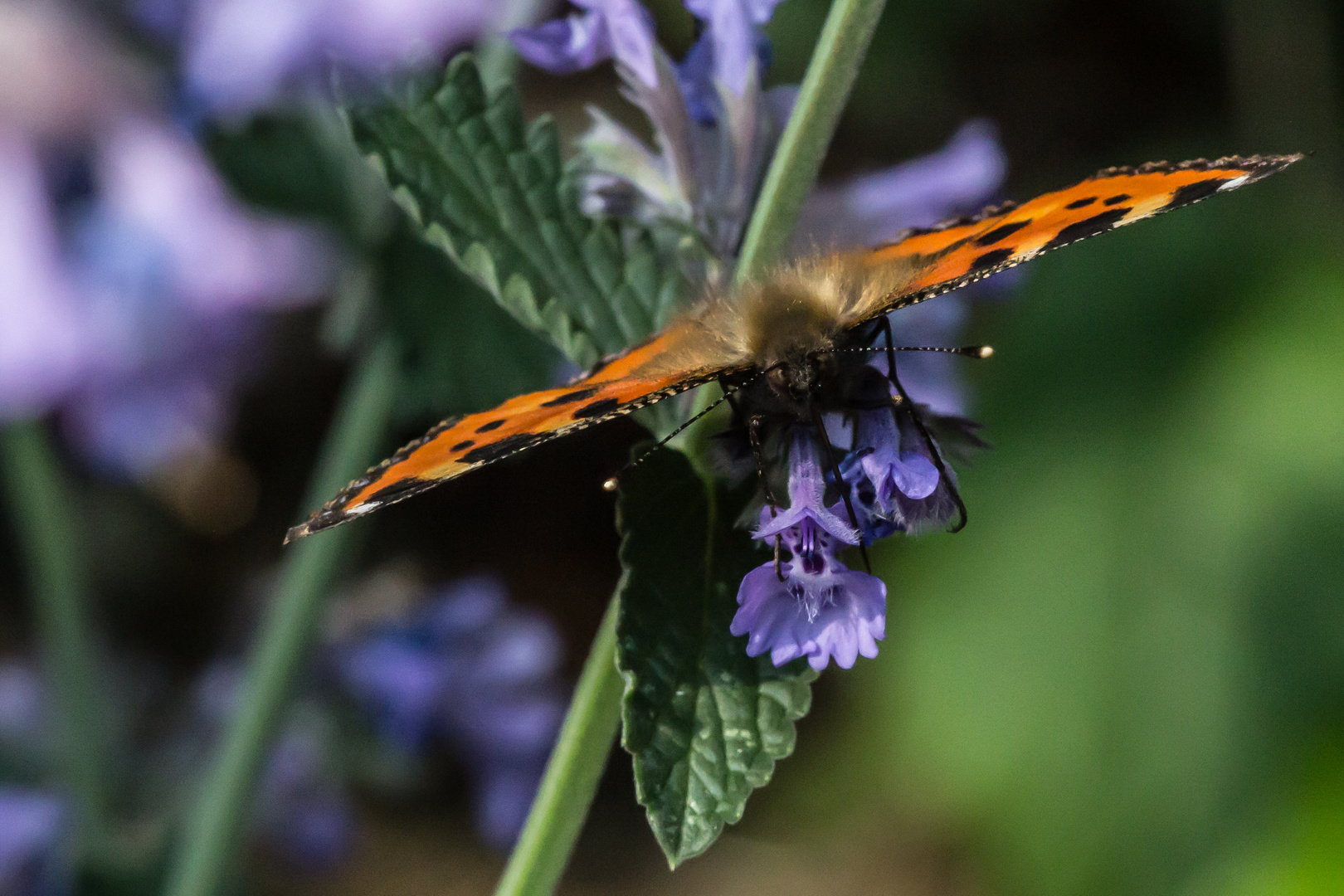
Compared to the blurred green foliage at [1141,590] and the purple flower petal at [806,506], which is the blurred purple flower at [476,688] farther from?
the blurred green foliage at [1141,590]

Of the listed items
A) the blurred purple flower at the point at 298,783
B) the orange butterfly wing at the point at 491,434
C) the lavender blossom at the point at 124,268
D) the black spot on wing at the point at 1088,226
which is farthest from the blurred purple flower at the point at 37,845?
the black spot on wing at the point at 1088,226

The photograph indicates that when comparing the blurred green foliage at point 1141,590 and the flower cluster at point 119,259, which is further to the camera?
the blurred green foliage at point 1141,590

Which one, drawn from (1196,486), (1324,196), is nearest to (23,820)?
(1196,486)

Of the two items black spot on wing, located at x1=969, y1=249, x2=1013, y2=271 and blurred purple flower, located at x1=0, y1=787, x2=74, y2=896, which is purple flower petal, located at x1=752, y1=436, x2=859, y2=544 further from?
blurred purple flower, located at x1=0, y1=787, x2=74, y2=896

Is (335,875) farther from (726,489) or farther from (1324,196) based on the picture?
(1324,196)

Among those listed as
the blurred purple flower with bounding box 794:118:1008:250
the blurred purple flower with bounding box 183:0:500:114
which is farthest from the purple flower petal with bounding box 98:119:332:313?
the blurred purple flower with bounding box 794:118:1008:250

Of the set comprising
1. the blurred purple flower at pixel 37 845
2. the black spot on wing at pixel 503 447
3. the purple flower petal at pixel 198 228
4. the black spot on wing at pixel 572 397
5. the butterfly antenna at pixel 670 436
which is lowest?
the blurred purple flower at pixel 37 845
